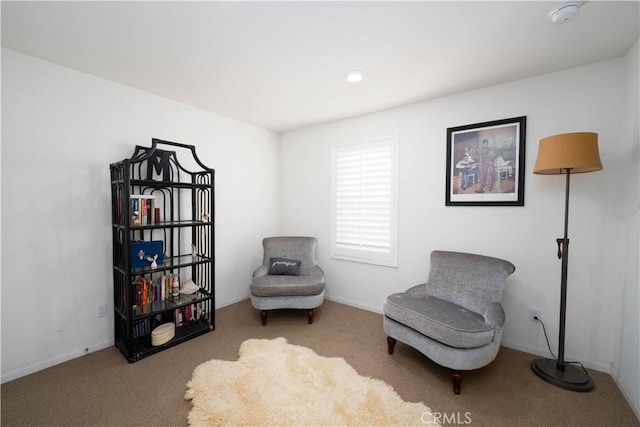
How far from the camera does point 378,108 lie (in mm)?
3227

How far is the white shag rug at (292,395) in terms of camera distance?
1663mm

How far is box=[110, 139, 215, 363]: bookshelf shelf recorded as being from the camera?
2.32 meters

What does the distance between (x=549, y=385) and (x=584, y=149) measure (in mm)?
1774

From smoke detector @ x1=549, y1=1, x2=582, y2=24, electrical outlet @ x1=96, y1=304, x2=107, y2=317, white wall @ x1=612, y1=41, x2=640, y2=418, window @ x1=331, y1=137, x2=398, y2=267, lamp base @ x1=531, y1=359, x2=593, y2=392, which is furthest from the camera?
window @ x1=331, y1=137, x2=398, y2=267

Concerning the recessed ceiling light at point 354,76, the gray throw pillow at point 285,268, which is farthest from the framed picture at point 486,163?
the gray throw pillow at point 285,268

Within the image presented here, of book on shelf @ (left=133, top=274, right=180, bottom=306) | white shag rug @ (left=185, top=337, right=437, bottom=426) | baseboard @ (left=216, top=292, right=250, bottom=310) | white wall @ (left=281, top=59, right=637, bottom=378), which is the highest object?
white wall @ (left=281, top=59, right=637, bottom=378)

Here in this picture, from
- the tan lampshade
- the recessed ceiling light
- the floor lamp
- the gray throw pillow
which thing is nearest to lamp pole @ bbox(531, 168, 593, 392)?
the floor lamp

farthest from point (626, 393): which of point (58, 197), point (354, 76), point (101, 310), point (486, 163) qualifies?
point (58, 197)

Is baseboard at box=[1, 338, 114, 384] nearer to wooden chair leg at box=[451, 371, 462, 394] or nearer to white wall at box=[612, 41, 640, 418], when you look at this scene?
wooden chair leg at box=[451, 371, 462, 394]

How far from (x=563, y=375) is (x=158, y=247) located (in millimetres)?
3582

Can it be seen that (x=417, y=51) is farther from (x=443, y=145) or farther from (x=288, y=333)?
(x=288, y=333)

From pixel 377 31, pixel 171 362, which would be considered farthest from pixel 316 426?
pixel 377 31

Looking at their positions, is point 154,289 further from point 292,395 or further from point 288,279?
point 292,395

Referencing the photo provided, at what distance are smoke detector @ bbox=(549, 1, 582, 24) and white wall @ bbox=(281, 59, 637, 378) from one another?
2.99 ft
